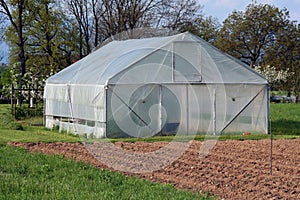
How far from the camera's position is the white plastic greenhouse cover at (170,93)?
18625 millimetres

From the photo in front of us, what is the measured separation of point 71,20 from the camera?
154 ft

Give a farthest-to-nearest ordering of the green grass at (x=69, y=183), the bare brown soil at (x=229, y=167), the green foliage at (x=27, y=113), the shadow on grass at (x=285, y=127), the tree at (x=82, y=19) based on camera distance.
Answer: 1. the tree at (x=82, y=19)
2. the green foliage at (x=27, y=113)
3. the shadow on grass at (x=285, y=127)
4. the bare brown soil at (x=229, y=167)
5. the green grass at (x=69, y=183)

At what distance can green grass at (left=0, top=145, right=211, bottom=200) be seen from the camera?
27.3 ft

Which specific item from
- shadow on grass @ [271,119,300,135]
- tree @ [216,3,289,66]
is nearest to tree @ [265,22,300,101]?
tree @ [216,3,289,66]

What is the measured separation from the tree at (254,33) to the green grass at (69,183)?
4533cm

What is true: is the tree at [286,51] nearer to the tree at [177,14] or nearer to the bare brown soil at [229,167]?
the tree at [177,14]

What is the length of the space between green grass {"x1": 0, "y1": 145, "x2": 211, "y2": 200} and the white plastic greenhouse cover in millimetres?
6693

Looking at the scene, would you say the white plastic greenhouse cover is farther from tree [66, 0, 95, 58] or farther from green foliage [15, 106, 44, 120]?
tree [66, 0, 95, 58]

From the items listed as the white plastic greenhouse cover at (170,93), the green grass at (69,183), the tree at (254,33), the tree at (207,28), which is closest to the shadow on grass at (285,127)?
the white plastic greenhouse cover at (170,93)

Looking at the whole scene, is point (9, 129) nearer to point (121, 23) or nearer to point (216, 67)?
point (216, 67)

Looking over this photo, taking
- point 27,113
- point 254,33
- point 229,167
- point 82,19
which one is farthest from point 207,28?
point 229,167

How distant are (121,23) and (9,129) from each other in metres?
22.6

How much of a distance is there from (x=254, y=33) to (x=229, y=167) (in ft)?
151

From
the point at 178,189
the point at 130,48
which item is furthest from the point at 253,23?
the point at 178,189
